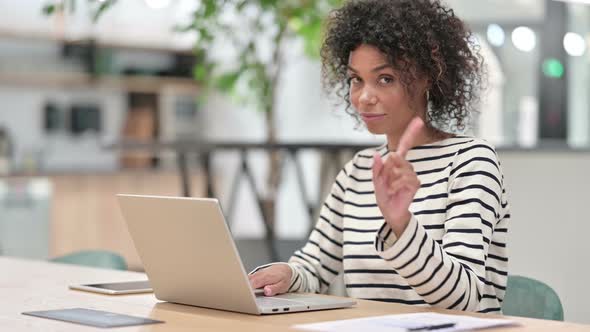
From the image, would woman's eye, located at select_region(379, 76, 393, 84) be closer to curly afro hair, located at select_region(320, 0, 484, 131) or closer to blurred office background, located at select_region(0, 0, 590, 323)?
curly afro hair, located at select_region(320, 0, 484, 131)

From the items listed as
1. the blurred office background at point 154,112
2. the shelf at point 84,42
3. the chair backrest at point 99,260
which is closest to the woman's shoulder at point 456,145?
the chair backrest at point 99,260

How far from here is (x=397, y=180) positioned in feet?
5.50

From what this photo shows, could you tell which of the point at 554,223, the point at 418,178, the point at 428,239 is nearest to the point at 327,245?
the point at 418,178

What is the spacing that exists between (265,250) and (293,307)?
328 centimetres

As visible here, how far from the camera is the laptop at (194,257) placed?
5.66 feet

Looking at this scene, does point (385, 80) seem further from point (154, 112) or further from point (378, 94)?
point (154, 112)

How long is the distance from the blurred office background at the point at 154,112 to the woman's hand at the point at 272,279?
2.99 metres

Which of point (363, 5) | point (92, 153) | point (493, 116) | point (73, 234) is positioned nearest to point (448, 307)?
point (363, 5)

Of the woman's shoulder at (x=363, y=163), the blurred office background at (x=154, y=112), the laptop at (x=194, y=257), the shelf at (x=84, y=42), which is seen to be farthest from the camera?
the shelf at (x=84, y=42)

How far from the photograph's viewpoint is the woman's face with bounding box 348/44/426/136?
2.09m

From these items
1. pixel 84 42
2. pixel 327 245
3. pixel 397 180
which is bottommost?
pixel 327 245

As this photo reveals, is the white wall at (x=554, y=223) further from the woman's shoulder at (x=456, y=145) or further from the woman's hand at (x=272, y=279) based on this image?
the woman's hand at (x=272, y=279)

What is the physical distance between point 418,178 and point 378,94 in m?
0.19

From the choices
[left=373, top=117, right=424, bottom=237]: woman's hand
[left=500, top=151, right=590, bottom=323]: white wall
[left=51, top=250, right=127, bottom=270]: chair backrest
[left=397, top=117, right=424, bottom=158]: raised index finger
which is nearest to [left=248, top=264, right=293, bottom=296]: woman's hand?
[left=373, top=117, right=424, bottom=237]: woman's hand
